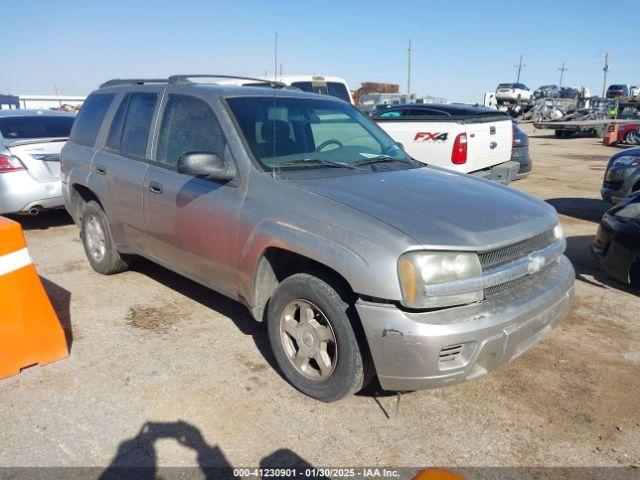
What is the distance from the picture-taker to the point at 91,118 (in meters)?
5.26

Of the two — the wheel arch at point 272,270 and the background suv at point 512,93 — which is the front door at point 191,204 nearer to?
the wheel arch at point 272,270

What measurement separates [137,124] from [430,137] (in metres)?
4.55

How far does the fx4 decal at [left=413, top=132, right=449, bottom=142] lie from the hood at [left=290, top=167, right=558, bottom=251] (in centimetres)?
394

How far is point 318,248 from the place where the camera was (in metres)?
2.95

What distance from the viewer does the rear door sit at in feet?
14.4

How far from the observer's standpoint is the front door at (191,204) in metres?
3.59

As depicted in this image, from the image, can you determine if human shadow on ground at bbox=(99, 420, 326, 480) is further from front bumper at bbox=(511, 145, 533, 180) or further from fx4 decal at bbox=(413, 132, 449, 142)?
front bumper at bbox=(511, 145, 533, 180)

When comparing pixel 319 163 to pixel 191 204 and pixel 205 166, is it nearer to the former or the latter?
pixel 205 166

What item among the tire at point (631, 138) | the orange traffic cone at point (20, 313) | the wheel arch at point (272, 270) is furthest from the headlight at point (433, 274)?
the tire at point (631, 138)

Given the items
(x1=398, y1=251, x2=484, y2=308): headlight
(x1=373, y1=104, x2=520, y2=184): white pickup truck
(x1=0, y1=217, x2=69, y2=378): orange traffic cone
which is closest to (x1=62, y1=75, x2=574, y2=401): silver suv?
(x1=398, y1=251, x2=484, y2=308): headlight

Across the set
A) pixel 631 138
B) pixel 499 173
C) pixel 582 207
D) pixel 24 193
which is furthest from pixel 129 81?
pixel 631 138

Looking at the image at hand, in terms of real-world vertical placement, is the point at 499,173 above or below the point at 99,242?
above

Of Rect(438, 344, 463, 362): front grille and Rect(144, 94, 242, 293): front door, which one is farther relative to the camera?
Rect(144, 94, 242, 293): front door

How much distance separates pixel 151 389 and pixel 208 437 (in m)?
0.65
